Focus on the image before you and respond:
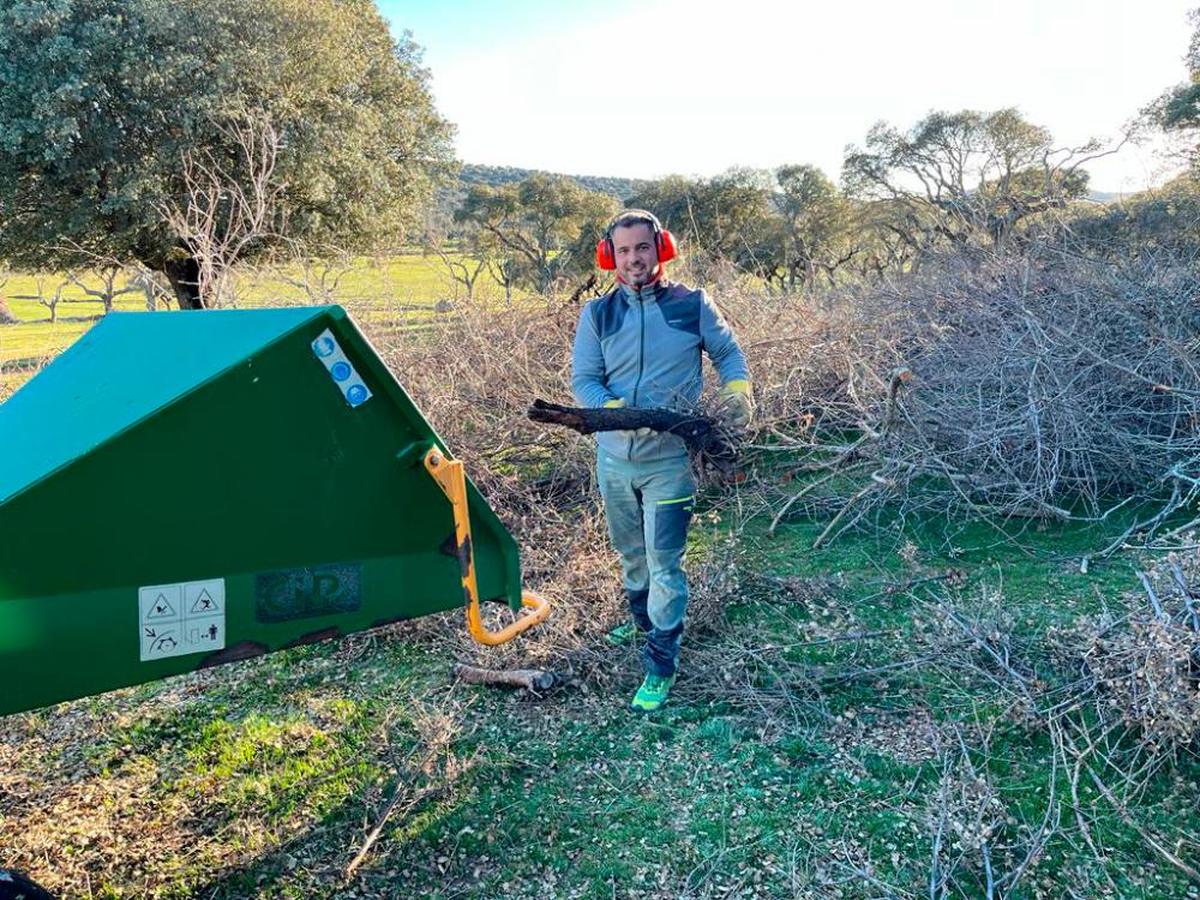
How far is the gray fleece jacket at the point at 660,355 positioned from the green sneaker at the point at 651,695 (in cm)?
98

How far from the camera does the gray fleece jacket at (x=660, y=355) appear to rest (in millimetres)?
3283

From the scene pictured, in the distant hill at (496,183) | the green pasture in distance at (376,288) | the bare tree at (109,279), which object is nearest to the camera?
the green pasture in distance at (376,288)

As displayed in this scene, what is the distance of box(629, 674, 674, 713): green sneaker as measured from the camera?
353cm

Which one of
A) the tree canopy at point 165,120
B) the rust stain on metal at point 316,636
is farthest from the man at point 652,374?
the tree canopy at point 165,120

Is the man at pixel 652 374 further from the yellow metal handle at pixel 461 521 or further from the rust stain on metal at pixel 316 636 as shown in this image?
the rust stain on metal at pixel 316 636

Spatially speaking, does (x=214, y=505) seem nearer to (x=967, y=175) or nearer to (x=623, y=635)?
(x=623, y=635)

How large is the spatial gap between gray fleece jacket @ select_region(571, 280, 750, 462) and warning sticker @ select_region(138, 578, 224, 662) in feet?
5.77

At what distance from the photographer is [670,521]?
3295mm

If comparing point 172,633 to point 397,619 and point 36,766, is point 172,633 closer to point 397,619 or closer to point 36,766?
point 397,619

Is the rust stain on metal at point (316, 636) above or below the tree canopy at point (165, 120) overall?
below

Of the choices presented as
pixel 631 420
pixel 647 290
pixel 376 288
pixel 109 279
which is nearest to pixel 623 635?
pixel 631 420

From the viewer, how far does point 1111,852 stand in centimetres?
259

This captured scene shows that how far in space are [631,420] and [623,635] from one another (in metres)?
1.36

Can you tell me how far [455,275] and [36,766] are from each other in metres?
5.07
